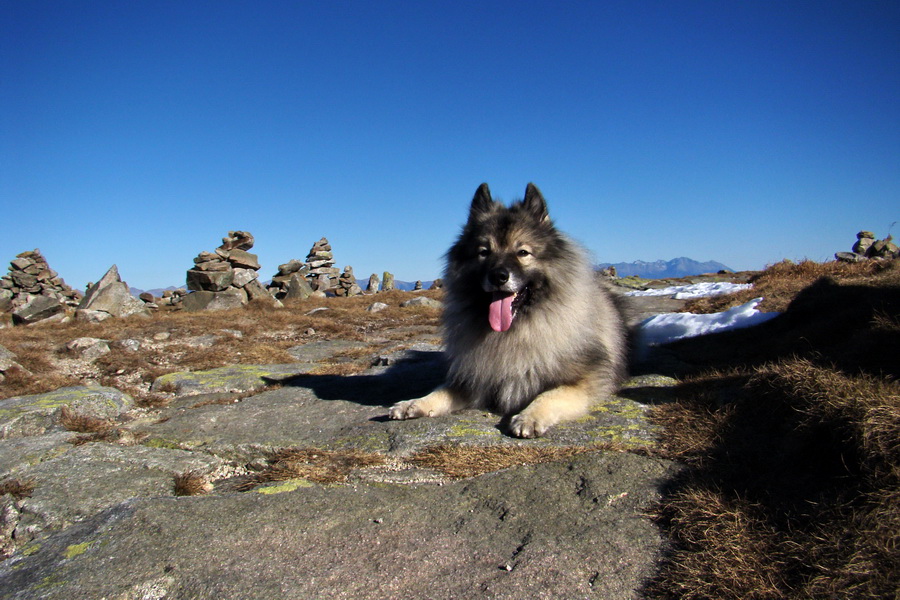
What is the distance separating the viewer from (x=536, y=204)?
16.9ft

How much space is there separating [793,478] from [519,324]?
2.59 m

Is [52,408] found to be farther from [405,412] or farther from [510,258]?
[510,258]

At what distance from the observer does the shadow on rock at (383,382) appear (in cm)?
568

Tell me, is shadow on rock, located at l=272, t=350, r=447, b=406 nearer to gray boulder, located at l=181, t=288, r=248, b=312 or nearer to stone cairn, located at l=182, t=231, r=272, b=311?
gray boulder, located at l=181, t=288, r=248, b=312

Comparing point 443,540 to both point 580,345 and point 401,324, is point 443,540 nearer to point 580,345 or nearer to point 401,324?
point 580,345

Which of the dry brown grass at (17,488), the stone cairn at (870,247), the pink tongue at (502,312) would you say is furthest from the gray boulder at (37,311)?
the stone cairn at (870,247)

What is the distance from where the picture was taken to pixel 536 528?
8.46 feet

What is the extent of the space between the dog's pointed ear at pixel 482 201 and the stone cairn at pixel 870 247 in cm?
2526

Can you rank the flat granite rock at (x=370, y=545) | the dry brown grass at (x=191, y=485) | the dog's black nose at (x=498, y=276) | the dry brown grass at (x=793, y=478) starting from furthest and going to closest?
1. the dog's black nose at (x=498, y=276)
2. the dry brown grass at (x=191, y=485)
3. the flat granite rock at (x=370, y=545)
4. the dry brown grass at (x=793, y=478)

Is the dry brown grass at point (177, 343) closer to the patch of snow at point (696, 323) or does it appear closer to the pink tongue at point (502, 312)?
the pink tongue at point (502, 312)

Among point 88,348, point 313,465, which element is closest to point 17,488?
point 313,465

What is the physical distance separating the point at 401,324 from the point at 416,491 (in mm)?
12470

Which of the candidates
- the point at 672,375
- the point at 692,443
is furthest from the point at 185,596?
the point at 672,375

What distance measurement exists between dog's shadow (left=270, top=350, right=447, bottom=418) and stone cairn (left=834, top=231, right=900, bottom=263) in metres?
24.9
